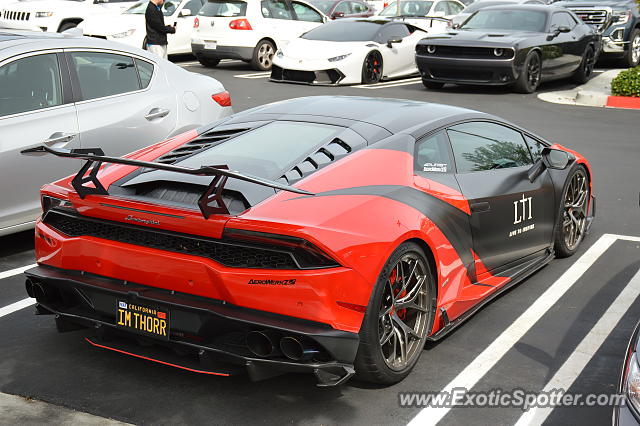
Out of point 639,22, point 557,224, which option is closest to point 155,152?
point 557,224

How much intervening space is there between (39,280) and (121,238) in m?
0.57

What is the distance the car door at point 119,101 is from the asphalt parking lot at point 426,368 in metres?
1.13

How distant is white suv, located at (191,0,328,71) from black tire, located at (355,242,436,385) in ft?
49.8

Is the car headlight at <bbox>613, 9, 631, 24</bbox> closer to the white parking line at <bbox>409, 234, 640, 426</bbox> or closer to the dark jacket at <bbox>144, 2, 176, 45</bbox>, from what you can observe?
the dark jacket at <bbox>144, 2, 176, 45</bbox>

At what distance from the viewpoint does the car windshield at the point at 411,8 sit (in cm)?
2250

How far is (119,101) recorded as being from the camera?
7660 millimetres

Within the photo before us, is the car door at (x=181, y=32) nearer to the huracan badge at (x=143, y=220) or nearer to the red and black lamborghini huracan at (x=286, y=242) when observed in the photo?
the red and black lamborghini huracan at (x=286, y=242)

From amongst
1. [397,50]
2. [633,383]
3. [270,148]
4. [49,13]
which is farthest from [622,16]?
[633,383]

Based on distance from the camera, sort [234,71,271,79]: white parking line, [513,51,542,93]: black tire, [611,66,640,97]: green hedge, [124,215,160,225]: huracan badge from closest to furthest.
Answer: [124,215,160,225]: huracan badge, [611,66,640,97]: green hedge, [513,51,542,93]: black tire, [234,71,271,79]: white parking line

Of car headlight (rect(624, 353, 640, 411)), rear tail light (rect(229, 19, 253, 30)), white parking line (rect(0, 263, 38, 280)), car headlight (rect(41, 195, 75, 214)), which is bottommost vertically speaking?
white parking line (rect(0, 263, 38, 280))

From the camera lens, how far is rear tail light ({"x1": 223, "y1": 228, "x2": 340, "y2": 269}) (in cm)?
420

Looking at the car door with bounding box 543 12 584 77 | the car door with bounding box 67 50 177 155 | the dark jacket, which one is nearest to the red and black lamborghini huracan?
the car door with bounding box 67 50 177 155

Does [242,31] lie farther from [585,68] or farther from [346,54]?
[585,68]

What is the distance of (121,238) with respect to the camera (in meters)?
4.62
